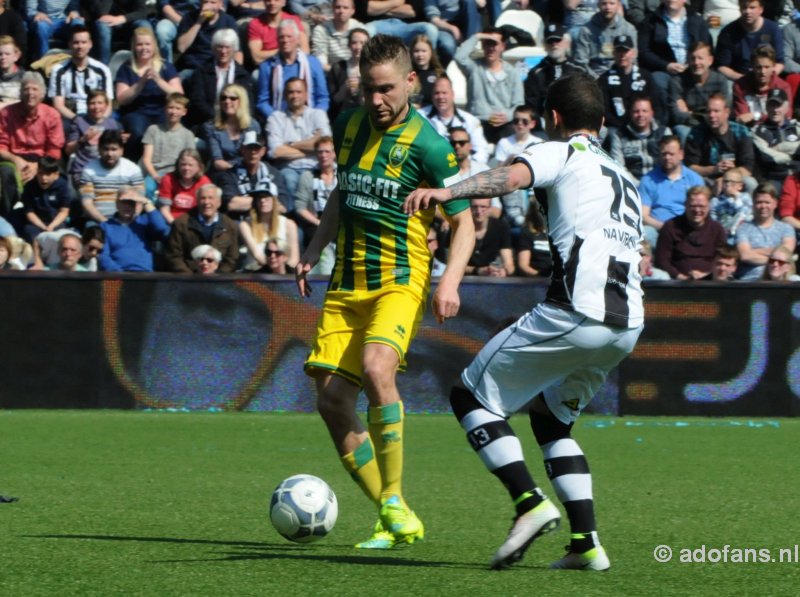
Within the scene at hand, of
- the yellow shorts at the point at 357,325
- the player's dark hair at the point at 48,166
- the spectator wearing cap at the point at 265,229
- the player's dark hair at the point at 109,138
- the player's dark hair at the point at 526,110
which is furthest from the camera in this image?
the player's dark hair at the point at 526,110

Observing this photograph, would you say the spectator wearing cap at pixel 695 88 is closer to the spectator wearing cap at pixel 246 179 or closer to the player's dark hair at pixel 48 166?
the spectator wearing cap at pixel 246 179

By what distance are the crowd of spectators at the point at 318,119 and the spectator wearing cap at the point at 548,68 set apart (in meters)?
0.03

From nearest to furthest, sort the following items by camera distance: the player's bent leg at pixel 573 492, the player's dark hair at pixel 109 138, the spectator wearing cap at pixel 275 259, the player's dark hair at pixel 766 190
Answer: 1. the player's bent leg at pixel 573 492
2. the spectator wearing cap at pixel 275 259
3. the player's dark hair at pixel 766 190
4. the player's dark hair at pixel 109 138

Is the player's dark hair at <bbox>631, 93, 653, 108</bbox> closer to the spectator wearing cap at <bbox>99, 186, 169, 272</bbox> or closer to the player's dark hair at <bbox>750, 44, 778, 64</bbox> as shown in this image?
the player's dark hair at <bbox>750, 44, 778, 64</bbox>

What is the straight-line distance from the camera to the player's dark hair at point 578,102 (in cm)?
575

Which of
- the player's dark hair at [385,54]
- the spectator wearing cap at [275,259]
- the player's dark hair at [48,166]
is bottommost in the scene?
the spectator wearing cap at [275,259]

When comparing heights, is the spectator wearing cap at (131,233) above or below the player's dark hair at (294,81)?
below

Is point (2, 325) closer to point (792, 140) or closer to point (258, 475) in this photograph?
point (258, 475)

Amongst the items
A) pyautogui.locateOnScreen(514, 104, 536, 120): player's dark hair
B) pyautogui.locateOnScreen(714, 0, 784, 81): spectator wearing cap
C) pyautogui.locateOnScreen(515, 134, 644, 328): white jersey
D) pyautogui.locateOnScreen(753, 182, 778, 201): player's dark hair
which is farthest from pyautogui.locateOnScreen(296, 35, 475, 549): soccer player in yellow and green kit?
pyautogui.locateOnScreen(714, 0, 784, 81): spectator wearing cap

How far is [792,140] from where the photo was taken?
618 inches

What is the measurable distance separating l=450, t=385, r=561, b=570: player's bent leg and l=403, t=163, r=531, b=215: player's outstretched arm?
0.82 meters

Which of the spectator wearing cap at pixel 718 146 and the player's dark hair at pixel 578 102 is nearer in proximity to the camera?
the player's dark hair at pixel 578 102

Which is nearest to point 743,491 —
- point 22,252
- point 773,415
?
point 773,415

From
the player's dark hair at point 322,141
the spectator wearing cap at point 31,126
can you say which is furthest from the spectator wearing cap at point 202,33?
the player's dark hair at point 322,141
